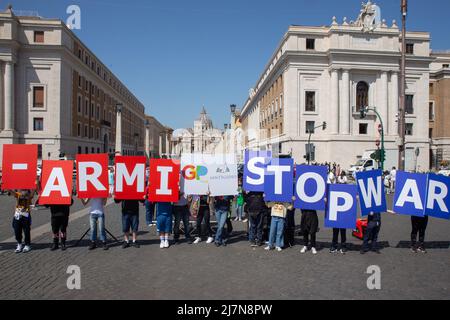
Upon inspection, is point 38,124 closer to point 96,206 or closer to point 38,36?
point 38,36

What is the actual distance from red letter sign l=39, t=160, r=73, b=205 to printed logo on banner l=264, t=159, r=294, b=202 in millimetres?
5141

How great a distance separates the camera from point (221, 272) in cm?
672

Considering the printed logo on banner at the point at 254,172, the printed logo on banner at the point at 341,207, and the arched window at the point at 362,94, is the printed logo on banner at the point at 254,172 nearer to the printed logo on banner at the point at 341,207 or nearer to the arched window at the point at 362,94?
the printed logo on banner at the point at 341,207

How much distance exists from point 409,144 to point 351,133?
892 cm

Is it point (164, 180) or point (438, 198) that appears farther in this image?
point (164, 180)

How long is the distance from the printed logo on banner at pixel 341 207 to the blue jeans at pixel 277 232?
3.80 ft

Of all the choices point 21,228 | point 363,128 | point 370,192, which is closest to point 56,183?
point 21,228

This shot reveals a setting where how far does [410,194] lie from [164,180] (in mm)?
6556

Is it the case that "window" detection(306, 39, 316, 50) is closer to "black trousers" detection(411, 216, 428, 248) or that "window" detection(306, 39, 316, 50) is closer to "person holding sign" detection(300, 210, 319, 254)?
"black trousers" detection(411, 216, 428, 248)

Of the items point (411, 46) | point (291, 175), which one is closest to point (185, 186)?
point (291, 175)

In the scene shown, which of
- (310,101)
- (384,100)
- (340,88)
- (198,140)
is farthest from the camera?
(198,140)

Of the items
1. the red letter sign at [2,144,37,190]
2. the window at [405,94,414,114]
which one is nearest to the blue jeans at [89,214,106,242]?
the red letter sign at [2,144,37,190]

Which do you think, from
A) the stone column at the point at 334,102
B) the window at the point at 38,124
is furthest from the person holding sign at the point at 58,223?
the window at the point at 38,124

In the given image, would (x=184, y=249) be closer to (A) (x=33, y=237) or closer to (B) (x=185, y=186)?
(B) (x=185, y=186)
